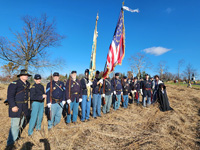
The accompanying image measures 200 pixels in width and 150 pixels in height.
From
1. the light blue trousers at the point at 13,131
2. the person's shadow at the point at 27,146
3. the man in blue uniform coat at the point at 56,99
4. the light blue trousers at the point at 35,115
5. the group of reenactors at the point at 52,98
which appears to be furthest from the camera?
the man in blue uniform coat at the point at 56,99

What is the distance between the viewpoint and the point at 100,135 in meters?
3.84

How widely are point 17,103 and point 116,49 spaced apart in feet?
13.3

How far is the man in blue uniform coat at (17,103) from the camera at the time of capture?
3.43m

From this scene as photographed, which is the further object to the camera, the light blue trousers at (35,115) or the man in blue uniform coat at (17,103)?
the light blue trousers at (35,115)

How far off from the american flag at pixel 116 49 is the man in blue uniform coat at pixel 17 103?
9.88 ft

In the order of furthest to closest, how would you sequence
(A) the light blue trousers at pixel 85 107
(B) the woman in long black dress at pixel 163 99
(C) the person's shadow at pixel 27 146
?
(B) the woman in long black dress at pixel 163 99 < (A) the light blue trousers at pixel 85 107 < (C) the person's shadow at pixel 27 146

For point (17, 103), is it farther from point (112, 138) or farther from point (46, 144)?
point (112, 138)

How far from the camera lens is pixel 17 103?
363 centimetres

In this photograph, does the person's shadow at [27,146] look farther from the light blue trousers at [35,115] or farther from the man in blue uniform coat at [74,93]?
the man in blue uniform coat at [74,93]

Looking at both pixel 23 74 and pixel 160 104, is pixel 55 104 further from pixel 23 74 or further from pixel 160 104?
pixel 160 104

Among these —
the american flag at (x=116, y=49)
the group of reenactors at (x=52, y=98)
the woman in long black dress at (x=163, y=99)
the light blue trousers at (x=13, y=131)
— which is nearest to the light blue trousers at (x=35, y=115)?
the group of reenactors at (x=52, y=98)

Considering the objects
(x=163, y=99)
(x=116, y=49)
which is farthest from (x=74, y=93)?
(x=163, y=99)

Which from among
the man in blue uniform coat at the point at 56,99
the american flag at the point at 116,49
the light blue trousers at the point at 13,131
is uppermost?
the american flag at the point at 116,49

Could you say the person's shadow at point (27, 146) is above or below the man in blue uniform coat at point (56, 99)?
below
